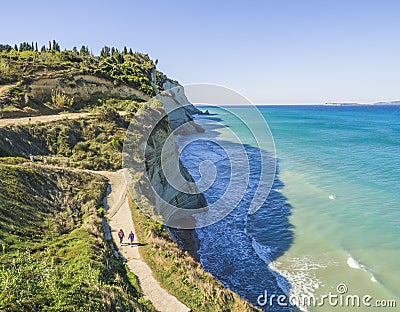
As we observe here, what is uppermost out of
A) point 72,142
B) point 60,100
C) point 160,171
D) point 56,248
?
point 60,100

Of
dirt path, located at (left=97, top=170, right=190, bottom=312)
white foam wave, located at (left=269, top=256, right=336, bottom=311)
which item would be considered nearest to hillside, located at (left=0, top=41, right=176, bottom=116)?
dirt path, located at (left=97, top=170, right=190, bottom=312)

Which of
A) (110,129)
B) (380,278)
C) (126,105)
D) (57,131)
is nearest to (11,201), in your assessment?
(57,131)

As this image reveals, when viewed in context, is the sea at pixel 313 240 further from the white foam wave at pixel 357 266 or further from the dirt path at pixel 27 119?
the dirt path at pixel 27 119

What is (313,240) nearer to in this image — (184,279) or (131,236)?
(184,279)

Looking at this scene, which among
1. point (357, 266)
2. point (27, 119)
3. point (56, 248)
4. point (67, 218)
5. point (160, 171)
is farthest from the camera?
point (27, 119)

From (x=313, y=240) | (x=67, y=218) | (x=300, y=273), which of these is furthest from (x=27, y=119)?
(x=313, y=240)

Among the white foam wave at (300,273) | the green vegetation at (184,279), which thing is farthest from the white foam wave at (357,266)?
the green vegetation at (184,279)

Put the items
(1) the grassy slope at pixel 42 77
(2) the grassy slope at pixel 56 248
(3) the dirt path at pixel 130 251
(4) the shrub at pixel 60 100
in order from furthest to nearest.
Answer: (4) the shrub at pixel 60 100, (1) the grassy slope at pixel 42 77, (3) the dirt path at pixel 130 251, (2) the grassy slope at pixel 56 248
